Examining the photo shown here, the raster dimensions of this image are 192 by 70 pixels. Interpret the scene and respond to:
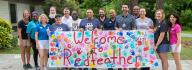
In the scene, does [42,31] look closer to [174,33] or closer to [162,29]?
[162,29]

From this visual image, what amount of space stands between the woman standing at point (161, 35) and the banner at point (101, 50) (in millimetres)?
298

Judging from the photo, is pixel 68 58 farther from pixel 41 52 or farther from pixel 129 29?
pixel 129 29

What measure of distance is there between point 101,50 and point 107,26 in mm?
649

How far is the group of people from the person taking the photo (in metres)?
8.90

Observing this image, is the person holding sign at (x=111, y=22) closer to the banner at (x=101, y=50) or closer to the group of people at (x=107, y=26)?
the group of people at (x=107, y=26)

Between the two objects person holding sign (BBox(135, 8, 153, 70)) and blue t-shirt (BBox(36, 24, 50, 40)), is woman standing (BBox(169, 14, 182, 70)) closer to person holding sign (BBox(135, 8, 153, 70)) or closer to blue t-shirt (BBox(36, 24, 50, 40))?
person holding sign (BBox(135, 8, 153, 70))

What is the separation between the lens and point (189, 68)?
1087 cm

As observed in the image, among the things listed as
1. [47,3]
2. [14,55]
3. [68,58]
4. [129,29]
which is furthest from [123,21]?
[47,3]

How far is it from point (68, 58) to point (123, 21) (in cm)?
166

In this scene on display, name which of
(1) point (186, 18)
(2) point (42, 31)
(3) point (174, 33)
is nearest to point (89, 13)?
(2) point (42, 31)

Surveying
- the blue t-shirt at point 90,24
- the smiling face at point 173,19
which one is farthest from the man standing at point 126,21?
the smiling face at point 173,19

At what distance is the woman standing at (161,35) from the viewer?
8758 mm

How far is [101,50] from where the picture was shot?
31.2ft

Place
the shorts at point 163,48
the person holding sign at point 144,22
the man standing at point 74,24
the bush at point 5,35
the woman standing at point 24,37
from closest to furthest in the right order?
the shorts at point 163,48
the person holding sign at point 144,22
the man standing at point 74,24
the woman standing at point 24,37
the bush at point 5,35
